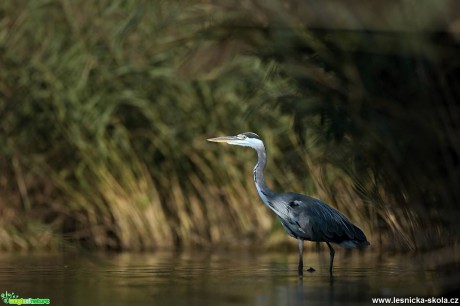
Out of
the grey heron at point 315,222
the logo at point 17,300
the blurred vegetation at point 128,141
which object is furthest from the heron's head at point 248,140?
the logo at point 17,300

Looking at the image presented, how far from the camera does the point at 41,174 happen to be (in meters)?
13.9

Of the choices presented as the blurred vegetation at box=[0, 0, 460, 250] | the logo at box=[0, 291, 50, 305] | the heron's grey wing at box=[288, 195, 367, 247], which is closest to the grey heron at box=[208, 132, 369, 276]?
the heron's grey wing at box=[288, 195, 367, 247]

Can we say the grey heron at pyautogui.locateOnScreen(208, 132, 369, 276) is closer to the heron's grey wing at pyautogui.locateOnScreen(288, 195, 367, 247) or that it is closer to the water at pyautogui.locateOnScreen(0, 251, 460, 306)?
the heron's grey wing at pyautogui.locateOnScreen(288, 195, 367, 247)

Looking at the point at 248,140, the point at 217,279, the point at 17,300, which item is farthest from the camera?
the point at 248,140

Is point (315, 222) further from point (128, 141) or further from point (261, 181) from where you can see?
point (128, 141)

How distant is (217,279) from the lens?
390 inches

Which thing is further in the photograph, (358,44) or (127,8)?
(127,8)

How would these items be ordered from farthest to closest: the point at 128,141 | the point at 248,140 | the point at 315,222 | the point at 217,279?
the point at 128,141, the point at 248,140, the point at 315,222, the point at 217,279

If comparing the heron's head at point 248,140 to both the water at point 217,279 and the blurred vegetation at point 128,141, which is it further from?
the water at point 217,279

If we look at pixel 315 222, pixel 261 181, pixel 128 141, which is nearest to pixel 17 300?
pixel 315 222

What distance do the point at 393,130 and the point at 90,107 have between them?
563 centimetres

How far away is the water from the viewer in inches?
321

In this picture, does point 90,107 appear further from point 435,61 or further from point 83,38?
point 435,61

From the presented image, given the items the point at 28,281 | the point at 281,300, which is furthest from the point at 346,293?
the point at 28,281
